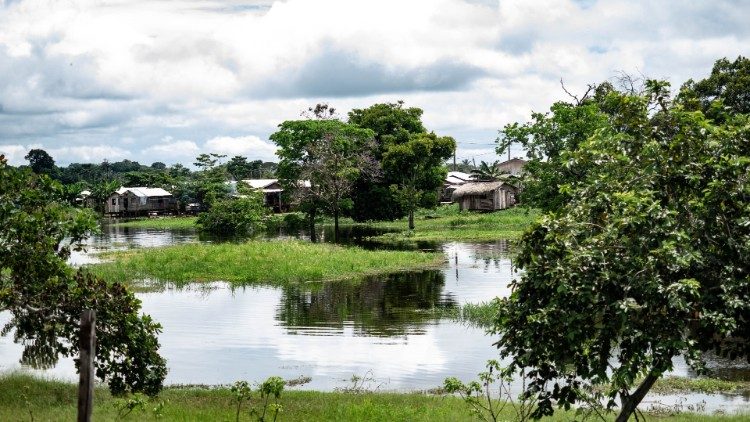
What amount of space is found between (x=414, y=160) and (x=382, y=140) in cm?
933

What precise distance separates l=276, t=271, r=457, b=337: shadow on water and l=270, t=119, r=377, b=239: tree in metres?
31.1

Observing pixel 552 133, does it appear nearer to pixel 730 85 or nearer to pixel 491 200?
pixel 730 85

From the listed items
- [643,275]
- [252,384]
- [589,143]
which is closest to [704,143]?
[589,143]

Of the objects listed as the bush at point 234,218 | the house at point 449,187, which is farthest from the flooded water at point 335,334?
the house at point 449,187

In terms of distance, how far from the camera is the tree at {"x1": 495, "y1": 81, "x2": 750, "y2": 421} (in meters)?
12.6

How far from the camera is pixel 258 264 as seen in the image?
47.1 metres

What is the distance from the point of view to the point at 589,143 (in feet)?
50.9

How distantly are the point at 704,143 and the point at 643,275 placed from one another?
303 centimetres

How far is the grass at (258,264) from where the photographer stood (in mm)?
44719

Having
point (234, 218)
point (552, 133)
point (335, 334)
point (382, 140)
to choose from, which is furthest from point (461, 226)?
point (335, 334)

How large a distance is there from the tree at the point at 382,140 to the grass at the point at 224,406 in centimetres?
7026

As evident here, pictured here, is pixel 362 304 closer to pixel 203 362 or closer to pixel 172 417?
pixel 203 362

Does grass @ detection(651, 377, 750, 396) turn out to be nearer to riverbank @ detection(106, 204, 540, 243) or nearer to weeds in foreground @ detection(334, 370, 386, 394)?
weeds in foreground @ detection(334, 370, 386, 394)

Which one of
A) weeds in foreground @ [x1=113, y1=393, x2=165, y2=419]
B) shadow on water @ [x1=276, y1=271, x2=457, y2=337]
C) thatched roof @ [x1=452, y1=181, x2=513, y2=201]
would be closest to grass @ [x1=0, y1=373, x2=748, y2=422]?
weeds in foreground @ [x1=113, y1=393, x2=165, y2=419]
